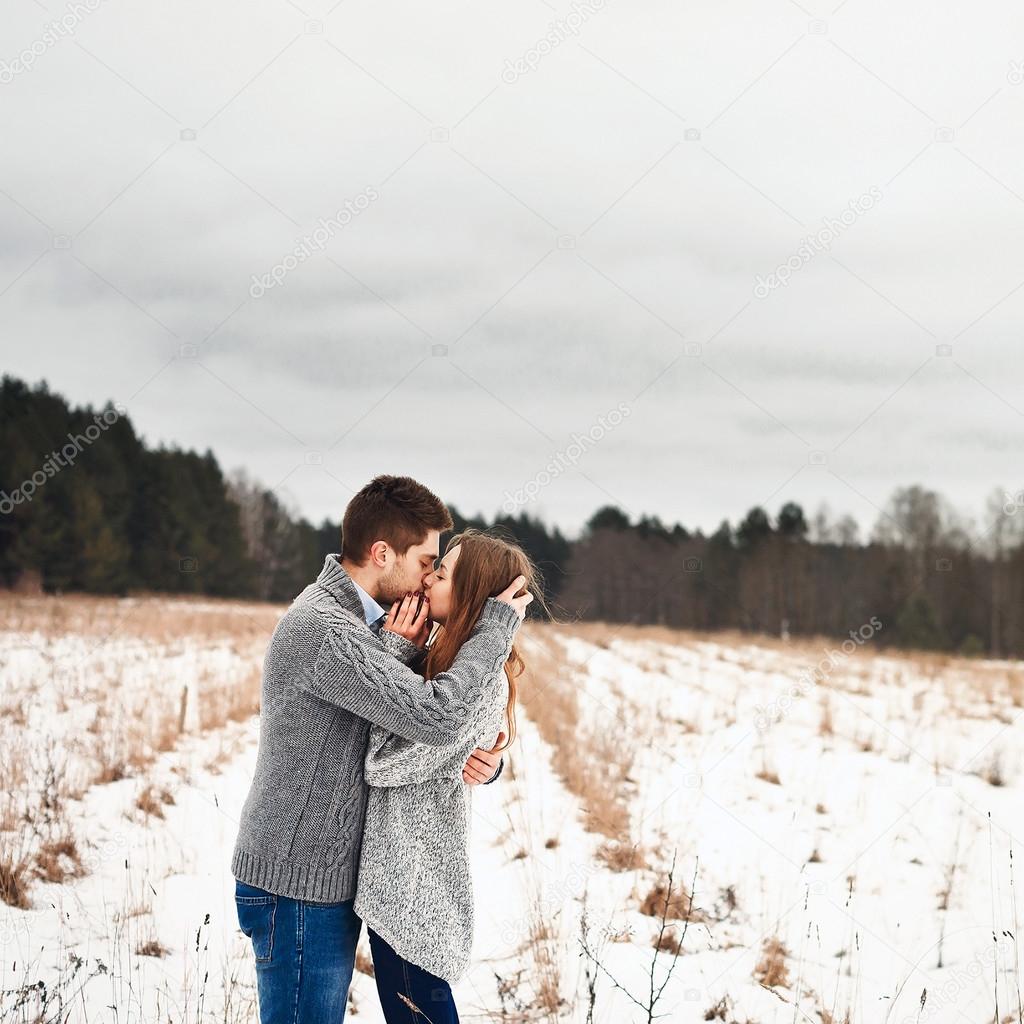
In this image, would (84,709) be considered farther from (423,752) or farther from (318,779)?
(423,752)

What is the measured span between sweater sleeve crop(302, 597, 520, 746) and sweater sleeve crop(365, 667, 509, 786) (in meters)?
0.03

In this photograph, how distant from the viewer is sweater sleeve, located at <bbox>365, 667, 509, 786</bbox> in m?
2.27

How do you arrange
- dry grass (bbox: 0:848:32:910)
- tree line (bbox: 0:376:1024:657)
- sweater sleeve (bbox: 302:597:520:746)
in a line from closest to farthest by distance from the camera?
sweater sleeve (bbox: 302:597:520:746) → dry grass (bbox: 0:848:32:910) → tree line (bbox: 0:376:1024:657)

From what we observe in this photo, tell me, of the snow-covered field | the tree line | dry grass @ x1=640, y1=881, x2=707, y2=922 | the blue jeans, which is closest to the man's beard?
the blue jeans

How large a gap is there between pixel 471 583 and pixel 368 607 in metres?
0.29

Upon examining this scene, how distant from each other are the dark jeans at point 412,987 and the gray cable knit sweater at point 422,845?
0.23ft

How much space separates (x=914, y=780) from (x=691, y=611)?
4580 centimetres

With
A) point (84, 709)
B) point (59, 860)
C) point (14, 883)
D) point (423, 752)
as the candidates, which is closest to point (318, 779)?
point (423, 752)

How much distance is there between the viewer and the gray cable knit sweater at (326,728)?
7.21 ft

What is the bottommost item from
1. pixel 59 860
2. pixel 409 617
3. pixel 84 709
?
pixel 59 860

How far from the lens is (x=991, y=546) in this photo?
44.0 metres

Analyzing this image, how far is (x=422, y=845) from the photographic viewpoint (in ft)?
7.69

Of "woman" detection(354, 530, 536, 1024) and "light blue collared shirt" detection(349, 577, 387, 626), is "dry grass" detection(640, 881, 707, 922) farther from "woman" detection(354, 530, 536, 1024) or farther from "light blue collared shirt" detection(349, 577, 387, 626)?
"light blue collared shirt" detection(349, 577, 387, 626)

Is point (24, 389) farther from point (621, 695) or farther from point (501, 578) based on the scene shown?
point (501, 578)
